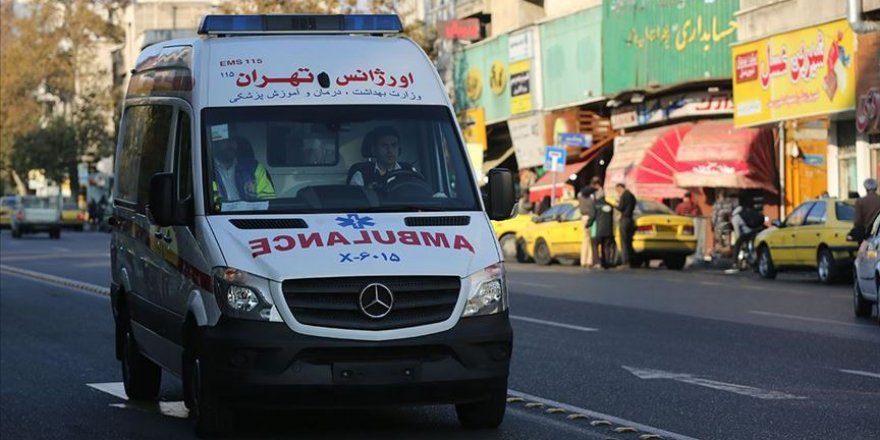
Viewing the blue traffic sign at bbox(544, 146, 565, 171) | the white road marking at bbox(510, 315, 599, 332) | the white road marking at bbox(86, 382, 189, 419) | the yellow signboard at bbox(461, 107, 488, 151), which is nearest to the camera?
the white road marking at bbox(86, 382, 189, 419)

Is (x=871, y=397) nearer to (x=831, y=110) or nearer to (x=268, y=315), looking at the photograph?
(x=268, y=315)

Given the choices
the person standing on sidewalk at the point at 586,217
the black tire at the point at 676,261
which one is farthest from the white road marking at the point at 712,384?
the black tire at the point at 676,261

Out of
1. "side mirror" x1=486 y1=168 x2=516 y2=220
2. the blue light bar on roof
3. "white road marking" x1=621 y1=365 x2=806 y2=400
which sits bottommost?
"white road marking" x1=621 y1=365 x2=806 y2=400

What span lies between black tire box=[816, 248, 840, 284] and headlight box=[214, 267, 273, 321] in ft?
66.5

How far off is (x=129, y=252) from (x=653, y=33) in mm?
33806

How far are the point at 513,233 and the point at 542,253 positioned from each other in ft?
7.33

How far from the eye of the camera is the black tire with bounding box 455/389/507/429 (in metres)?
10.1

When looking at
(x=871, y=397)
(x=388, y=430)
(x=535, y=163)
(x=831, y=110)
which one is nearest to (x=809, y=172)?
(x=831, y=110)

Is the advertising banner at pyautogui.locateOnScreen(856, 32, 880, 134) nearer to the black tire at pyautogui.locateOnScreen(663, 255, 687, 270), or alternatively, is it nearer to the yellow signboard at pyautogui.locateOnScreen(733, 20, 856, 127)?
the yellow signboard at pyautogui.locateOnScreen(733, 20, 856, 127)

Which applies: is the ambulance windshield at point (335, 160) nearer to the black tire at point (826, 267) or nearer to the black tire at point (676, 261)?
the black tire at point (826, 267)

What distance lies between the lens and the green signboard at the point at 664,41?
42.2m

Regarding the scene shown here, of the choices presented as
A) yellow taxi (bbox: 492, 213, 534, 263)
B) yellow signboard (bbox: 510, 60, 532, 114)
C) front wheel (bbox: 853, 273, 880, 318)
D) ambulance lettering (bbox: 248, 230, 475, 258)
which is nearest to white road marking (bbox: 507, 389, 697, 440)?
ambulance lettering (bbox: 248, 230, 475, 258)

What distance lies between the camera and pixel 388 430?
34.1 feet

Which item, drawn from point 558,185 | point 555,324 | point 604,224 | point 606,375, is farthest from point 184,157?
point 558,185
